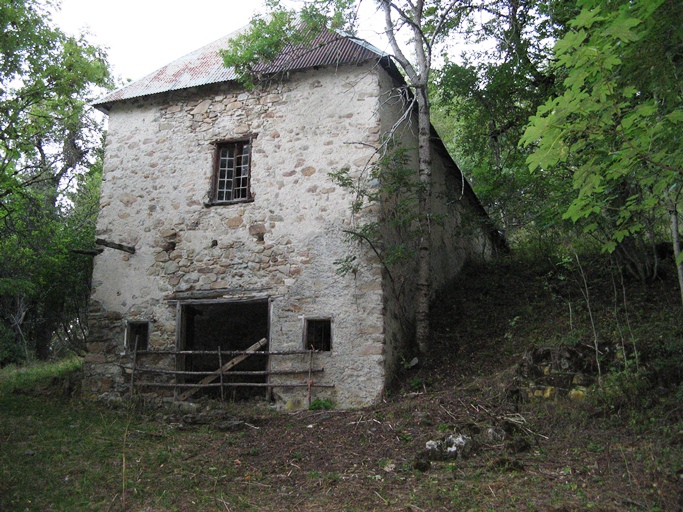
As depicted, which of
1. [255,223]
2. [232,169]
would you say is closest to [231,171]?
[232,169]

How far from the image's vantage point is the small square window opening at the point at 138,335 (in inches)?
372

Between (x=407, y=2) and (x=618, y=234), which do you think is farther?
(x=407, y=2)

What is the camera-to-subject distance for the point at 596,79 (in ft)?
13.1

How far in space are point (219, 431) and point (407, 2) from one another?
7.68 metres

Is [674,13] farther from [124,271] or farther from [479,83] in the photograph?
[124,271]

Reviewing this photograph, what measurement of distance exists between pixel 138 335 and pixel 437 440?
19.1ft

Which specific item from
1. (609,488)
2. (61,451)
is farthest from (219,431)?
(609,488)

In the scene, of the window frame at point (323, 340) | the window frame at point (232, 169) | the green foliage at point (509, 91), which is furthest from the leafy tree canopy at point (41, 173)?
the green foliage at point (509, 91)

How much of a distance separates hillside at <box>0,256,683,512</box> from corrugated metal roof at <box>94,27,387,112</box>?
16.2 ft

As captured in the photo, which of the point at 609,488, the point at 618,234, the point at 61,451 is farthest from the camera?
the point at 61,451

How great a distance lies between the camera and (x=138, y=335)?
9555 millimetres

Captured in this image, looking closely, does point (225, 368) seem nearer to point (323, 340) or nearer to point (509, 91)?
point (323, 340)

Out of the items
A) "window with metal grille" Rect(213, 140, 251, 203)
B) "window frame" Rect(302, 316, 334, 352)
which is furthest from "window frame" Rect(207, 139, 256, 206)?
"window frame" Rect(302, 316, 334, 352)

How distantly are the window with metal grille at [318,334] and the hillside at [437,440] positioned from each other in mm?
1108
